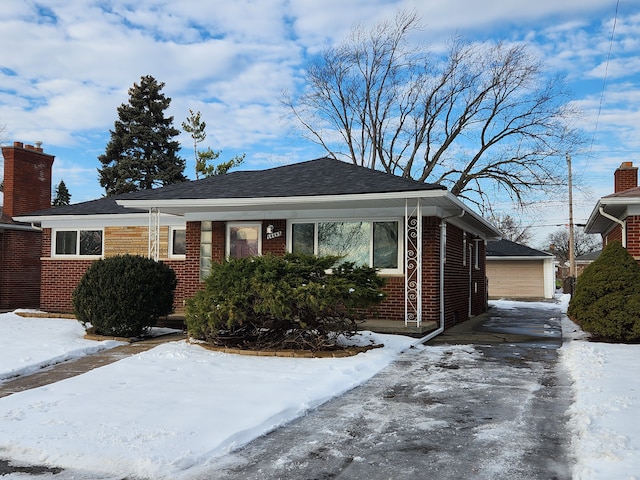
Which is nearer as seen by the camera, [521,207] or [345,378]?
[345,378]

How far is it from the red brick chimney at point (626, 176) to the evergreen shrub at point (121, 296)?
12843 millimetres

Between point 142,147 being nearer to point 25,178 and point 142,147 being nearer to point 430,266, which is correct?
point 25,178

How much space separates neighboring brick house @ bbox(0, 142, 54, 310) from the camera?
18.5 m

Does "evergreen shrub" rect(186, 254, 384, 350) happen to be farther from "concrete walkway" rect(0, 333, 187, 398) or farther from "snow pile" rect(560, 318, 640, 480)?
"snow pile" rect(560, 318, 640, 480)

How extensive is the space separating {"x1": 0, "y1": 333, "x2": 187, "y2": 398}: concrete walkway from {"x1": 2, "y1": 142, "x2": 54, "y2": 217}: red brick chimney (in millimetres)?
10954

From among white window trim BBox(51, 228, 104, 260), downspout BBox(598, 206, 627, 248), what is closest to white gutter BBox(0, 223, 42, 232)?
white window trim BBox(51, 228, 104, 260)

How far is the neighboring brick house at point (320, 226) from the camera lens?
38.1ft

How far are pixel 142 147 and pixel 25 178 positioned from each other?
62.6 feet

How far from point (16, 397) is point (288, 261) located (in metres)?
4.36

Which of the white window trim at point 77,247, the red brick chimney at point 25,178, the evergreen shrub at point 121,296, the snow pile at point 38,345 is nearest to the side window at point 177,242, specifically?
the white window trim at point 77,247

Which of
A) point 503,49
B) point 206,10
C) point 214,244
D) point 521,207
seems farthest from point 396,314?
point 503,49

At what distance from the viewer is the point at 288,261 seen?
929cm

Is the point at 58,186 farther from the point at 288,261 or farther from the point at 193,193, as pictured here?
the point at 288,261

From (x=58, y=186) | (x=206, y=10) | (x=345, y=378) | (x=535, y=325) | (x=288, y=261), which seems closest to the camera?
(x=345, y=378)
